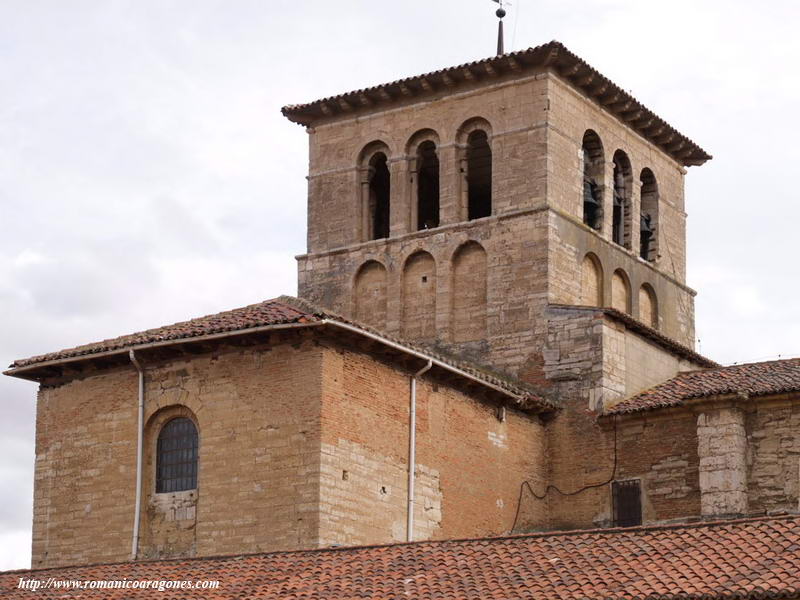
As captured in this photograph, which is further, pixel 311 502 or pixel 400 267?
pixel 400 267

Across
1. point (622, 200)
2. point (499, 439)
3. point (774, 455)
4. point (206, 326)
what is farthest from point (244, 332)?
point (622, 200)

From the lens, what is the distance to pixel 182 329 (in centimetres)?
2652

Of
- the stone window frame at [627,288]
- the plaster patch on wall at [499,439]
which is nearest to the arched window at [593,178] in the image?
the stone window frame at [627,288]

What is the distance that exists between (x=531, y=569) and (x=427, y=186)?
50.0 ft

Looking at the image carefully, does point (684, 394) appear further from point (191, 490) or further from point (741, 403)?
point (191, 490)

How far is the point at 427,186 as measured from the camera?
34.6 m

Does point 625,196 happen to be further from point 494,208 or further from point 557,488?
point 557,488

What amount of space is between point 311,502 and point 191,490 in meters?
2.52

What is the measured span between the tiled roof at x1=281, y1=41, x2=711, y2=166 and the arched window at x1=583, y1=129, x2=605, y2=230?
0.84 meters

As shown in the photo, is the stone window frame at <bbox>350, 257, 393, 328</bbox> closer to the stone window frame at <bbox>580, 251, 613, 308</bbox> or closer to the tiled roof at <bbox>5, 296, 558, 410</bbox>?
the stone window frame at <bbox>580, 251, 613, 308</bbox>

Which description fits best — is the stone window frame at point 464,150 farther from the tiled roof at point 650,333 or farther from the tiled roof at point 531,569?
the tiled roof at point 531,569

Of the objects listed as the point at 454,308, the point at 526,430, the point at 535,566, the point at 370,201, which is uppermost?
the point at 370,201

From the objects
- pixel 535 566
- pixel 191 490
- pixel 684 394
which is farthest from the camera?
pixel 684 394

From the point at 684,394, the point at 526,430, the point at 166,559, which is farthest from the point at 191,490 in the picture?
the point at 684,394
